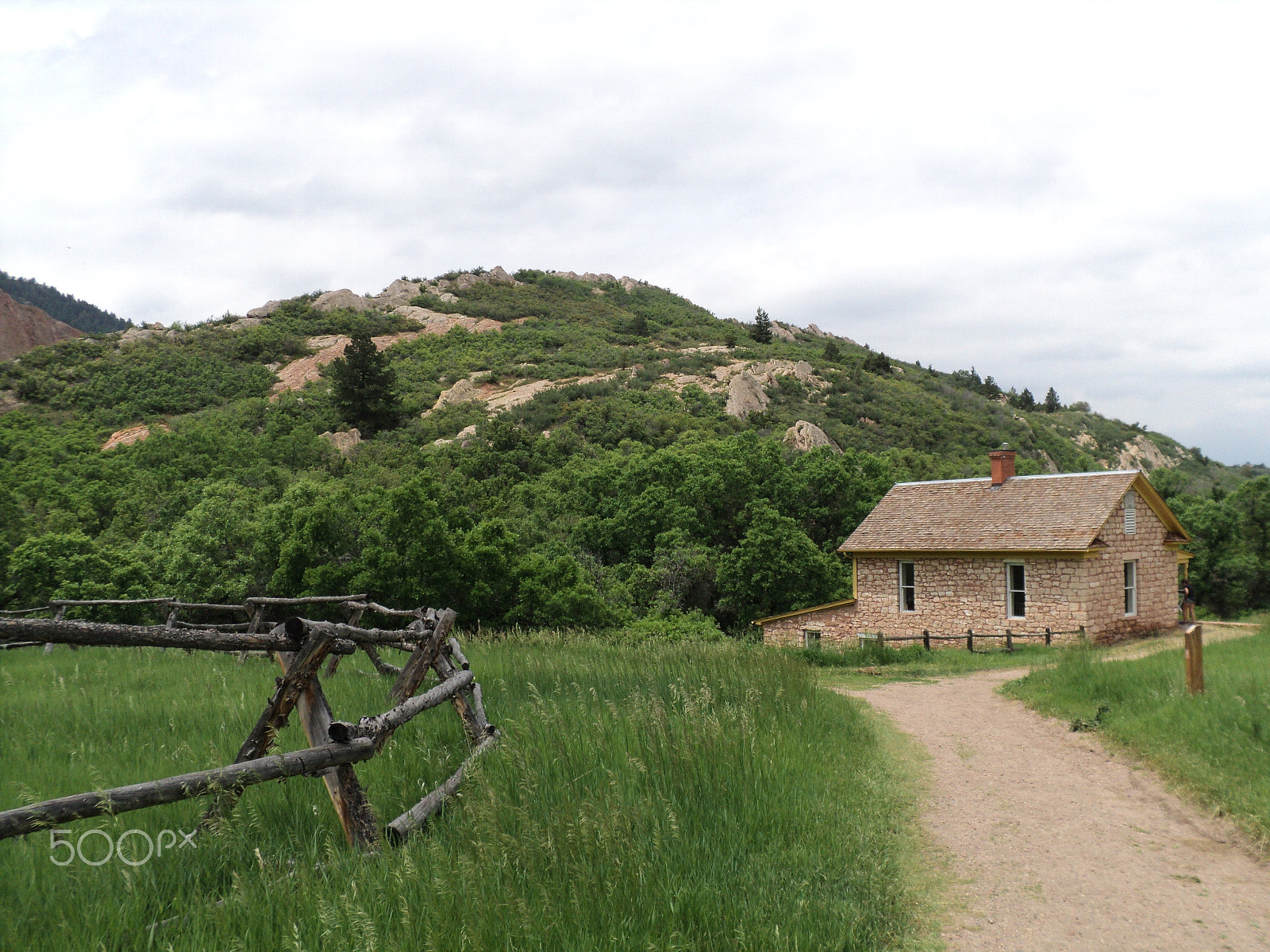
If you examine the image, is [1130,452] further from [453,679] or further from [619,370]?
[453,679]

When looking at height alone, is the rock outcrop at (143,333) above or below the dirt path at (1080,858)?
above

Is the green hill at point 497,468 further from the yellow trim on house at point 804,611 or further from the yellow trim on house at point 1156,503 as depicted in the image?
the yellow trim on house at point 1156,503

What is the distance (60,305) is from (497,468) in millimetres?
135913

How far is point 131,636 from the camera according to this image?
356cm

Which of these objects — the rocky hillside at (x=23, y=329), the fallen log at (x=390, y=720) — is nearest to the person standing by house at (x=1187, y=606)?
the fallen log at (x=390, y=720)

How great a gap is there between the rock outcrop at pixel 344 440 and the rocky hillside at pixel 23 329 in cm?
4806

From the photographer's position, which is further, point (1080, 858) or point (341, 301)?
point (341, 301)

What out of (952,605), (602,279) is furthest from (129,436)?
(602,279)

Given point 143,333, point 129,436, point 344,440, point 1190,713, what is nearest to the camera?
point 1190,713

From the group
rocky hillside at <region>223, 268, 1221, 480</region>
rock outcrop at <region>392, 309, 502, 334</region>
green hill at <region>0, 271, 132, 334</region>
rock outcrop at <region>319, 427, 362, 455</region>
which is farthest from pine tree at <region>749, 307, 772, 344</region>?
green hill at <region>0, 271, 132, 334</region>

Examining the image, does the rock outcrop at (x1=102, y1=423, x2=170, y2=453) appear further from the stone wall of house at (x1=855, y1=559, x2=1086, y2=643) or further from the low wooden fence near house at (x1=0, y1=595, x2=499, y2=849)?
the low wooden fence near house at (x1=0, y1=595, x2=499, y2=849)

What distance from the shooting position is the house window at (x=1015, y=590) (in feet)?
73.8

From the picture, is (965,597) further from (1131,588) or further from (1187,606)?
(1187,606)

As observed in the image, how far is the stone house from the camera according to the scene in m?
21.7
